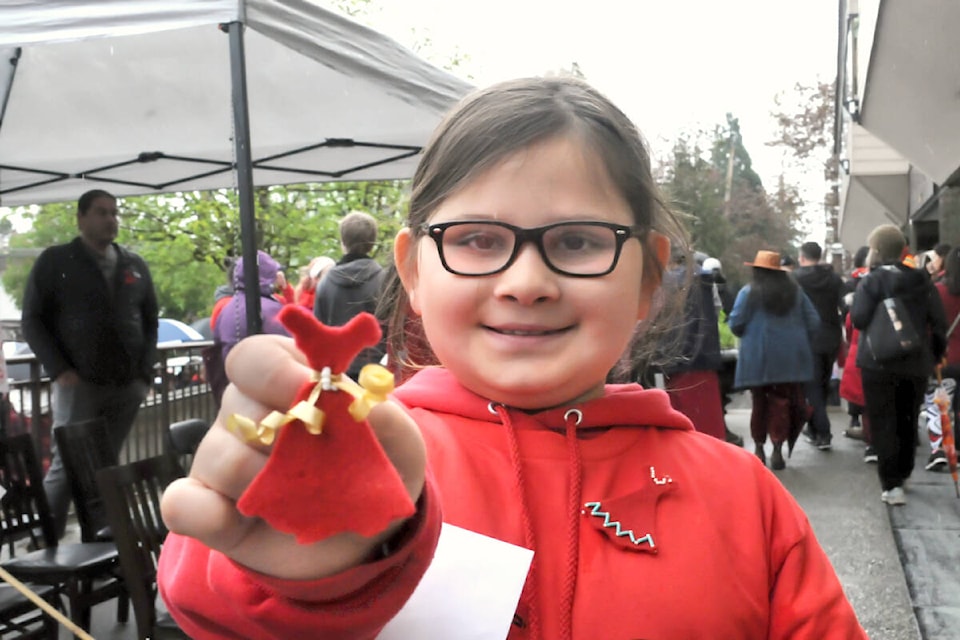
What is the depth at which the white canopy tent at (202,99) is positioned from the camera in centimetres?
344

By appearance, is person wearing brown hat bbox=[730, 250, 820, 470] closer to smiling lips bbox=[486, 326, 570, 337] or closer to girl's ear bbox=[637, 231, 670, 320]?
girl's ear bbox=[637, 231, 670, 320]

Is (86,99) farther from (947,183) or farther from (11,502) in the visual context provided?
(947,183)

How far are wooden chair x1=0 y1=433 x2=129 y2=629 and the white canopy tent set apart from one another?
1.35 meters

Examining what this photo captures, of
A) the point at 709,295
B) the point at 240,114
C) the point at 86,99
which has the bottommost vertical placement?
the point at 709,295

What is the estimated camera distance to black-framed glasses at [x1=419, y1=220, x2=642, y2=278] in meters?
1.15

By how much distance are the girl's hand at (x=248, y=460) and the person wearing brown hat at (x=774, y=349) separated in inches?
285

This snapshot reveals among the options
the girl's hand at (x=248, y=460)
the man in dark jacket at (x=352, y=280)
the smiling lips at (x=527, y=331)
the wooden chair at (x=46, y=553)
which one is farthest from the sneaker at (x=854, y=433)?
the girl's hand at (x=248, y=460)

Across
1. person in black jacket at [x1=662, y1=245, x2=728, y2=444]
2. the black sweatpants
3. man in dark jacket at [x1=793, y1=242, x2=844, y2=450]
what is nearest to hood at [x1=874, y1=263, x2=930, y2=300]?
the black sweatpants

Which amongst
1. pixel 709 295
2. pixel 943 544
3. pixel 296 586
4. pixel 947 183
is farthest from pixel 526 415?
pixel 947 183

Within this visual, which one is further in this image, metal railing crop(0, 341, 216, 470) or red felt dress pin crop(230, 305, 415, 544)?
metal railing crop(0, 341, 216, 470)

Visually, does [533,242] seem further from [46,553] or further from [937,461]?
[937,461]

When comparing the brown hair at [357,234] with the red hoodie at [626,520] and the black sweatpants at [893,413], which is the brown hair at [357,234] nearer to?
the black sweatpants at [893,413]

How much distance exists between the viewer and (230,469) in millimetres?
708

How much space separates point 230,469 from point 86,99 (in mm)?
5719
